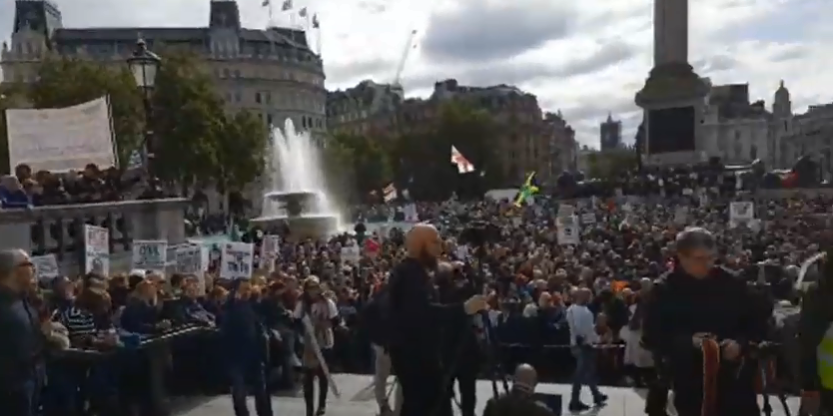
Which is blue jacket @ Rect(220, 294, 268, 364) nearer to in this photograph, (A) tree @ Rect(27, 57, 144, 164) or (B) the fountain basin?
(B) the fountain basin

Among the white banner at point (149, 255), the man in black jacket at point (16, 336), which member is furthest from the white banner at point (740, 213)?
the man in black jacket at point (16, 336)

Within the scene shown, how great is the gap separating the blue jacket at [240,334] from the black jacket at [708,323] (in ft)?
17.0

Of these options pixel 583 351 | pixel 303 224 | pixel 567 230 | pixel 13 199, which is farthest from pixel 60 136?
pixel 303 224

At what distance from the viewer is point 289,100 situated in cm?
13825

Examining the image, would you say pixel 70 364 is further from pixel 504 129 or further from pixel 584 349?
pixel 504 129

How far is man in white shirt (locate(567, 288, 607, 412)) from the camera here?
12688mm

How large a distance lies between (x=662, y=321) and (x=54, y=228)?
45.6 ft

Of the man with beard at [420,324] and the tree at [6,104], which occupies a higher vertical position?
the tree at [6,104]

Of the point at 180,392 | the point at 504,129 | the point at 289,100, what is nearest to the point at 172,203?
the point at 180,392

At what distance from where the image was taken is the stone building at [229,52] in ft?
392

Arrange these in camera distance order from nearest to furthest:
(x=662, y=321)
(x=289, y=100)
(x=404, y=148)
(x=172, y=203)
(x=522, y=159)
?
(x=662, y=321) < (x=172, y=203) < (x=404, y=148) < (x=289, y=100) < (x=522, y=159)

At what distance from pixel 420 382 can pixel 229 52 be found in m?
128

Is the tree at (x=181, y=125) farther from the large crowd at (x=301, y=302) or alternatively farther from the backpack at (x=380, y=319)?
the backpack at (x=380, y=319)

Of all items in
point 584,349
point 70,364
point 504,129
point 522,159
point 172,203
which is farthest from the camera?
point 522,159
